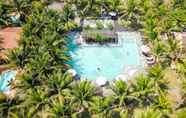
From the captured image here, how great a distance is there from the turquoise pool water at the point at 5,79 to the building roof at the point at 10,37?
3.18 m

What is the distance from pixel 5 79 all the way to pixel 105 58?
7.86 metres

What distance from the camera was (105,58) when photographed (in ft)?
99.9

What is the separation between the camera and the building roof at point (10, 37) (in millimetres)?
30538

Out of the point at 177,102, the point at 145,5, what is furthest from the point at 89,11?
the point at 177,102

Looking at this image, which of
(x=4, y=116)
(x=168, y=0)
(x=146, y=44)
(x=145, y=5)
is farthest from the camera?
(x=168, y=0)

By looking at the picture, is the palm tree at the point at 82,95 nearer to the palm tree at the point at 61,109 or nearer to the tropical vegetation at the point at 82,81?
the tropical vegetation at the point at 82,81

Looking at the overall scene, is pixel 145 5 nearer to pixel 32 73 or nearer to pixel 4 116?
pixel 32 73

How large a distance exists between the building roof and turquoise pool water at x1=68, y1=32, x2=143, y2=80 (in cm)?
431

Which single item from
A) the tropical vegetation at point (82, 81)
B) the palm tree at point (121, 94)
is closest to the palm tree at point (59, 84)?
the tropical vegetation at point (82, 81)

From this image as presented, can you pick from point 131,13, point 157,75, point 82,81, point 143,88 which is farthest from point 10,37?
point 157,75

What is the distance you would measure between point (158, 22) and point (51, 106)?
12.4 meters

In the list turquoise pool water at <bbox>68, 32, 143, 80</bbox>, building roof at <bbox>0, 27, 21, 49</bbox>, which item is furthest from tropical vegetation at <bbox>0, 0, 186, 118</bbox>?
turquoise pool water at <bbox>68, 32, 143, 80</bbox>

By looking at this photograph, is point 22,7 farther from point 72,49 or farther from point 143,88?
point 143,88

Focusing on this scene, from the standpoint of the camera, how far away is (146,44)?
31219mm
